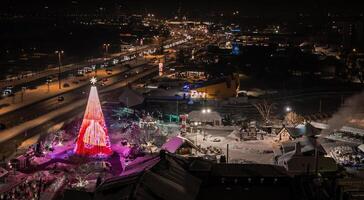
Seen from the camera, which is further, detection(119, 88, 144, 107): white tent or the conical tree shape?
detection(119, 88, 144, 107): white tent

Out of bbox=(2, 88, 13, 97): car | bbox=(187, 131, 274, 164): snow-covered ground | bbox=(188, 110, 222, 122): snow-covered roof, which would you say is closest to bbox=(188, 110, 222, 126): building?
bbox=(188, 110, 222, 122): snow-covered roof

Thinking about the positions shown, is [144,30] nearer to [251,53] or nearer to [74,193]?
[251,53]

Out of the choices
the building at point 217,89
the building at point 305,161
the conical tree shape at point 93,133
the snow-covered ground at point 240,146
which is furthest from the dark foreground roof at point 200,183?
the building at point 217,89

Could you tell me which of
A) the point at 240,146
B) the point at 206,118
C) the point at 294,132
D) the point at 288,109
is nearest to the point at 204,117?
the point at 206,118

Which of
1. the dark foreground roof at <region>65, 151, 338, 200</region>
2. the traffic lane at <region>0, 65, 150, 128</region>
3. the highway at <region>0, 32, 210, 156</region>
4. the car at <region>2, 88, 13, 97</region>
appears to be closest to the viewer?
the dark foreground roof at <region>65, 151, 338, 200</region>

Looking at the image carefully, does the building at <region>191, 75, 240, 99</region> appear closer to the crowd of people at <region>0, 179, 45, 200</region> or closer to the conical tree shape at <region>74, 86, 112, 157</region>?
the conical tree shape at <region>74, 86, 112, 157</region>

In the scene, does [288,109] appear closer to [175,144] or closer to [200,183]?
[175,144]
